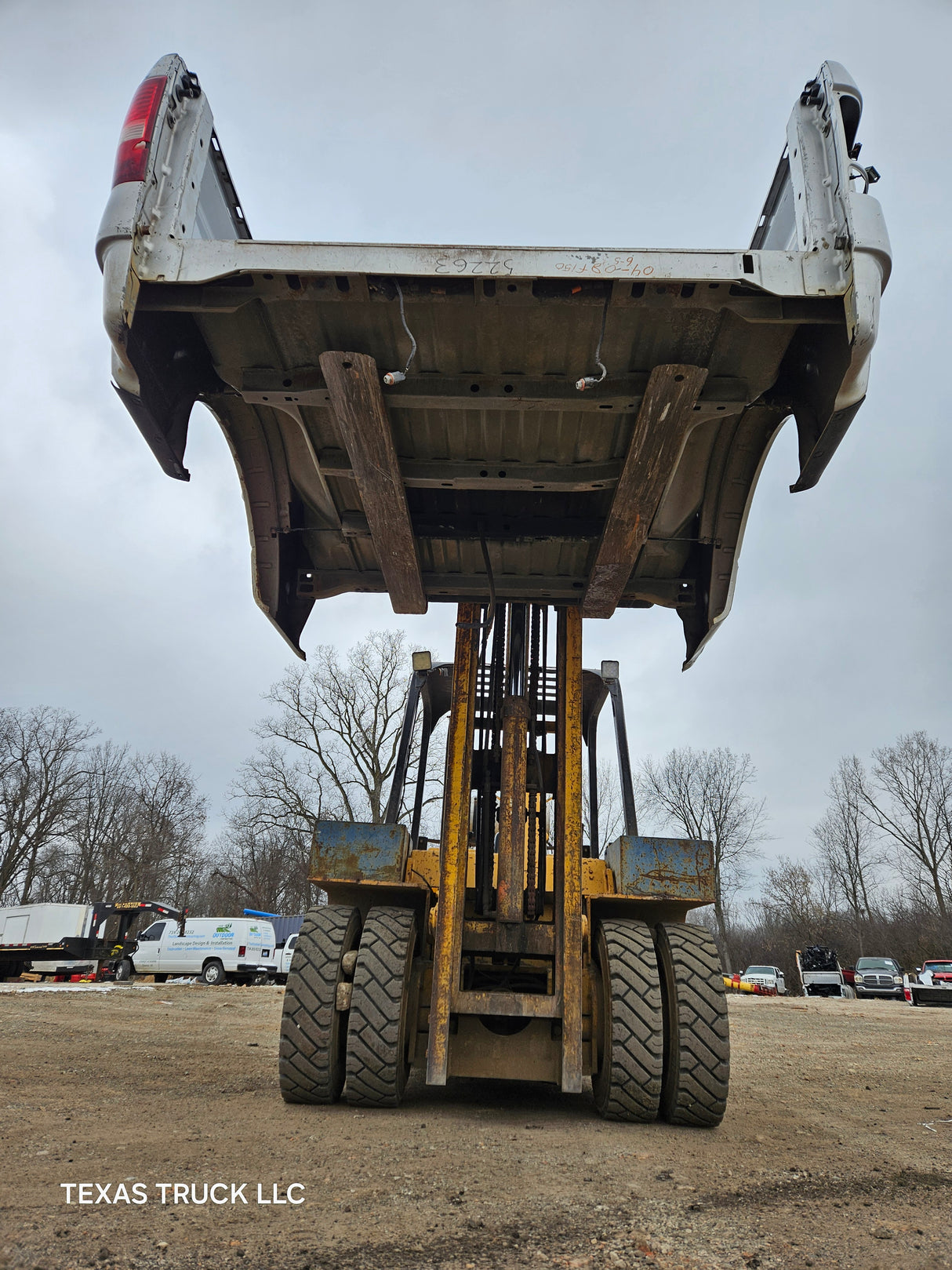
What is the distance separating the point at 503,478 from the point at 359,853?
234 cm

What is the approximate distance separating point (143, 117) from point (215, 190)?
47 cm

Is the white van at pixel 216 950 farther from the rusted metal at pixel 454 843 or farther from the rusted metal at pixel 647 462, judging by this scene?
the rusted metal at pixel 647 462

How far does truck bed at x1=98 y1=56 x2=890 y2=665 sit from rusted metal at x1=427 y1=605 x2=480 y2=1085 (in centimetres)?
76

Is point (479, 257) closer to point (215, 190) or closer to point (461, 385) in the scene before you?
point (461, 385)

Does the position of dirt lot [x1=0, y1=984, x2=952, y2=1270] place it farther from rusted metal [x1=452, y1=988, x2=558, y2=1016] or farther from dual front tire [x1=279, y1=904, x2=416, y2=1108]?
rusted metal [x1=452, y1=988, x2=558, y2=1016]

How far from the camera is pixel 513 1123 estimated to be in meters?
4.35

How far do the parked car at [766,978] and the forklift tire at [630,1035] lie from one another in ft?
112

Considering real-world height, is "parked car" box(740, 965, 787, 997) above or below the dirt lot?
above

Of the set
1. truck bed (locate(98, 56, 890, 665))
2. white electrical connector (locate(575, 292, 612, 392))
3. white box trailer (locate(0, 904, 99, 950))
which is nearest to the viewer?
truck bed (locate(98, 56, 890, 665))

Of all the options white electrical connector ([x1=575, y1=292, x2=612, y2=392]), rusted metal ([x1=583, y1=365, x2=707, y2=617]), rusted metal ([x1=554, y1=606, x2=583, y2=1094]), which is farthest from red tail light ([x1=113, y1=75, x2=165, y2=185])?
rusted metal ([x1=554, y1=606, x2=583, y2=1094])

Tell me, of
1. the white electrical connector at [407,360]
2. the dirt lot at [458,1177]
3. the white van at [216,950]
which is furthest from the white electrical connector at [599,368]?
the white van at [216,950]

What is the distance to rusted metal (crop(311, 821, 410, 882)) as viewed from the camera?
185 inches

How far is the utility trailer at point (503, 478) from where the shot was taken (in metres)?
3.05

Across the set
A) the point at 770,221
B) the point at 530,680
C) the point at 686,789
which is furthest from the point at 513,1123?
the point at 686,789
